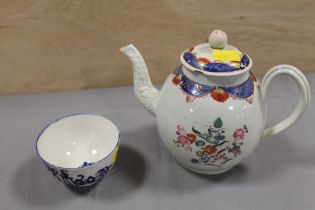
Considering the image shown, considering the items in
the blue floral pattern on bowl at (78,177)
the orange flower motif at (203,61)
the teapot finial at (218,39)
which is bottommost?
the blue floral pattern on bowl at (78,177)

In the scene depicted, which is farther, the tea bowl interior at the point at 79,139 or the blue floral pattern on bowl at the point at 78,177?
the tea bowl interior at the point at 79,139

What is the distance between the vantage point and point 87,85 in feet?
3.21

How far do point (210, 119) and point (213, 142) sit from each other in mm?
41

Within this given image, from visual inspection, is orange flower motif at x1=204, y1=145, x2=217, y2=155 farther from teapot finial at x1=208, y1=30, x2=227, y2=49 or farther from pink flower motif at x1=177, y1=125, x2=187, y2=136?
teapot finial at x1=208, y1=30, x2=227, y2=49

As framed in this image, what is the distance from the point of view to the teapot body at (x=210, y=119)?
568 mm

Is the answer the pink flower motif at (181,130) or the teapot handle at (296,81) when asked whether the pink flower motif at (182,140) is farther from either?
the teapot handle at (296,81)

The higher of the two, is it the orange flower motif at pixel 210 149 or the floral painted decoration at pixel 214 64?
the floral painted decoration at pixel 214 64

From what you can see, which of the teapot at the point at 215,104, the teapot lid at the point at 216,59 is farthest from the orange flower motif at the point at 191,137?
the teapot lid at the point at 216,59

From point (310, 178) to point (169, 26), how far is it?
1.55ft

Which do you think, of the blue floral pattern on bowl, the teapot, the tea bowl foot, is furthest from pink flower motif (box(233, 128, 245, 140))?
the blue floral pattern on bowl

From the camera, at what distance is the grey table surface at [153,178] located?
0.62 metres

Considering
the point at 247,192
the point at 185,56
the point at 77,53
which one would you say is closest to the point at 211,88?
the point at 185,56

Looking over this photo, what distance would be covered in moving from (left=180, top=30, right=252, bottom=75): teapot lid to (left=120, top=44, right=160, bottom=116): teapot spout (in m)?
0.09

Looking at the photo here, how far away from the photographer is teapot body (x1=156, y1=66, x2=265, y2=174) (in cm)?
57
